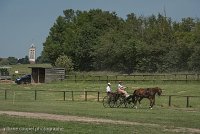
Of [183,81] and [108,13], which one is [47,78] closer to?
[183,81]

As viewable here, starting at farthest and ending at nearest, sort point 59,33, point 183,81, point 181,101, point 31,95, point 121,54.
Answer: point 59,33, point 121,54, point 183,81, point 31,95, point 181,101

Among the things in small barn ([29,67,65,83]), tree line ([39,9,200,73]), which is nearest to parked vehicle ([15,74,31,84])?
small barn ([29,67,65,83])


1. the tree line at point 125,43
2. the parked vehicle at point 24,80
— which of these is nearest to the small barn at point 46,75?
the parked vehicle at point 24,80

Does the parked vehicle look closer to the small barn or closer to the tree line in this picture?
the small barn

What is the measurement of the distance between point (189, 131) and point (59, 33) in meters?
105

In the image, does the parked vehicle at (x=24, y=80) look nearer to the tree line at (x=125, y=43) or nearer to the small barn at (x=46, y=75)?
the small barn at (x=46, y=75)

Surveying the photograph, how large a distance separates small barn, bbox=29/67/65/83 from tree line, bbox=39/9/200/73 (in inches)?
758

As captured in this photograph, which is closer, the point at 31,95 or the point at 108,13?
the point at 31,95

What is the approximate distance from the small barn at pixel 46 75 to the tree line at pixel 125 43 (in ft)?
63.1

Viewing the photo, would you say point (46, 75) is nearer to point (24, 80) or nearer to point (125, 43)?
point (24, 80)

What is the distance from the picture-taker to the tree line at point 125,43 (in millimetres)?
80188

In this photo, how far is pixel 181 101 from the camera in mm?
35656

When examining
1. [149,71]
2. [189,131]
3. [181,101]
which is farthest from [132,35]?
[189,131]

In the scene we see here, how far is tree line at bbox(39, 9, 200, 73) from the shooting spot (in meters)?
80.2
